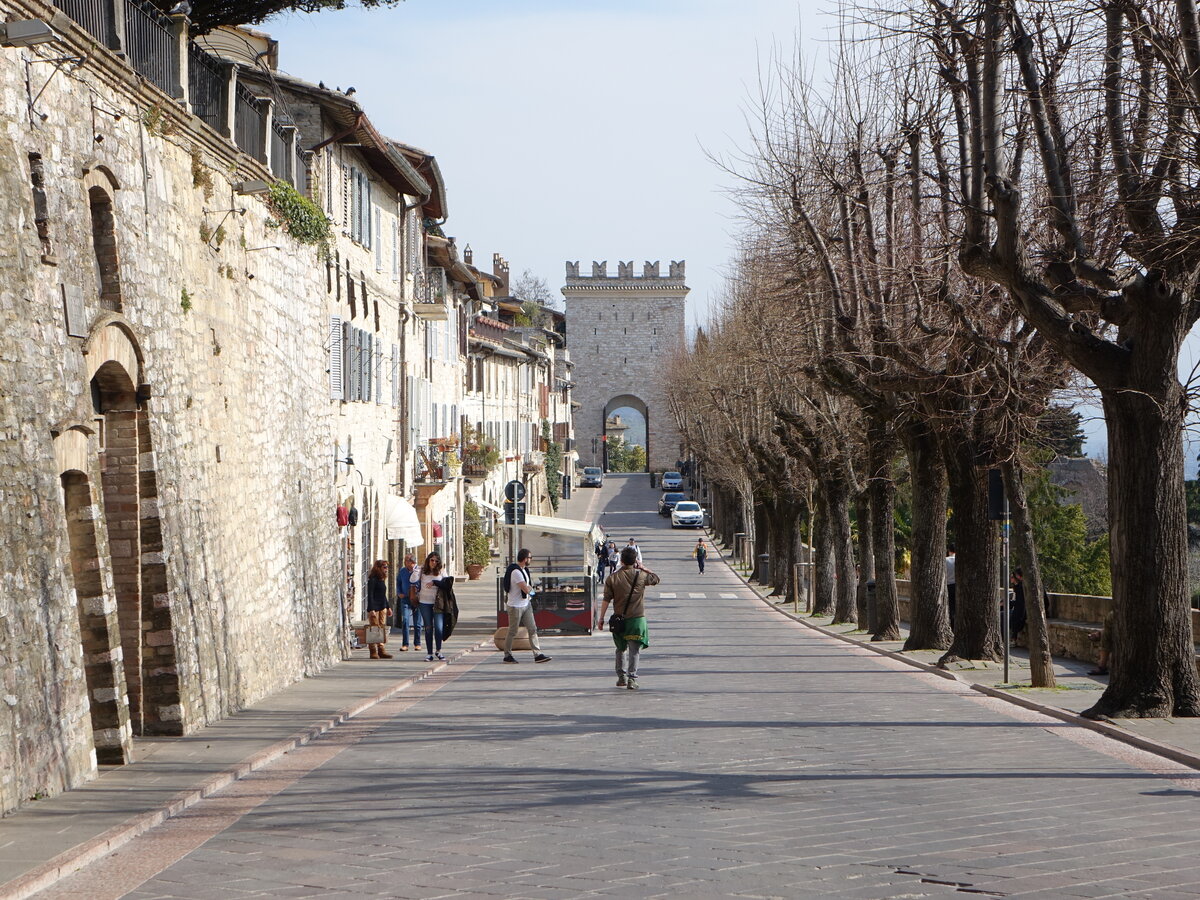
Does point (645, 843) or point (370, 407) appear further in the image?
point (370, 407)

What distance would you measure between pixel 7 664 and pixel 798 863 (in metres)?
5.13

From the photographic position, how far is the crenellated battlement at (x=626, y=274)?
13525cm

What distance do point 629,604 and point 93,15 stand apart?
28.0ft

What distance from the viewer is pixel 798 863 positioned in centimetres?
780

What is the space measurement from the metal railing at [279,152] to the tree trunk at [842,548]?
1770cm

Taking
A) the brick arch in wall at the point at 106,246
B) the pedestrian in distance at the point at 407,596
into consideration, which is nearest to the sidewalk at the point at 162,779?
the brick arch in wall at the point at 106,246

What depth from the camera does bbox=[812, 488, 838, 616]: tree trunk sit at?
4012 cm

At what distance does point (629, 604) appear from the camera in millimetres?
17734

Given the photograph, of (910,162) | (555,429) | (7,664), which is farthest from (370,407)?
(555,429)

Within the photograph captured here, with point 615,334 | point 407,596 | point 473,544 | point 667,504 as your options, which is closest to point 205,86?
point 407,596

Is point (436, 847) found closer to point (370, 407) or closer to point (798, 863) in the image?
point (798, 863)

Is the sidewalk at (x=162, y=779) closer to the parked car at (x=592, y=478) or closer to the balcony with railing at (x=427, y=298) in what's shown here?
the balcony with railing at (x=427, y=298)

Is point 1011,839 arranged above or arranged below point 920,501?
below

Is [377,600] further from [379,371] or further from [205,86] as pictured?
[205,86]
